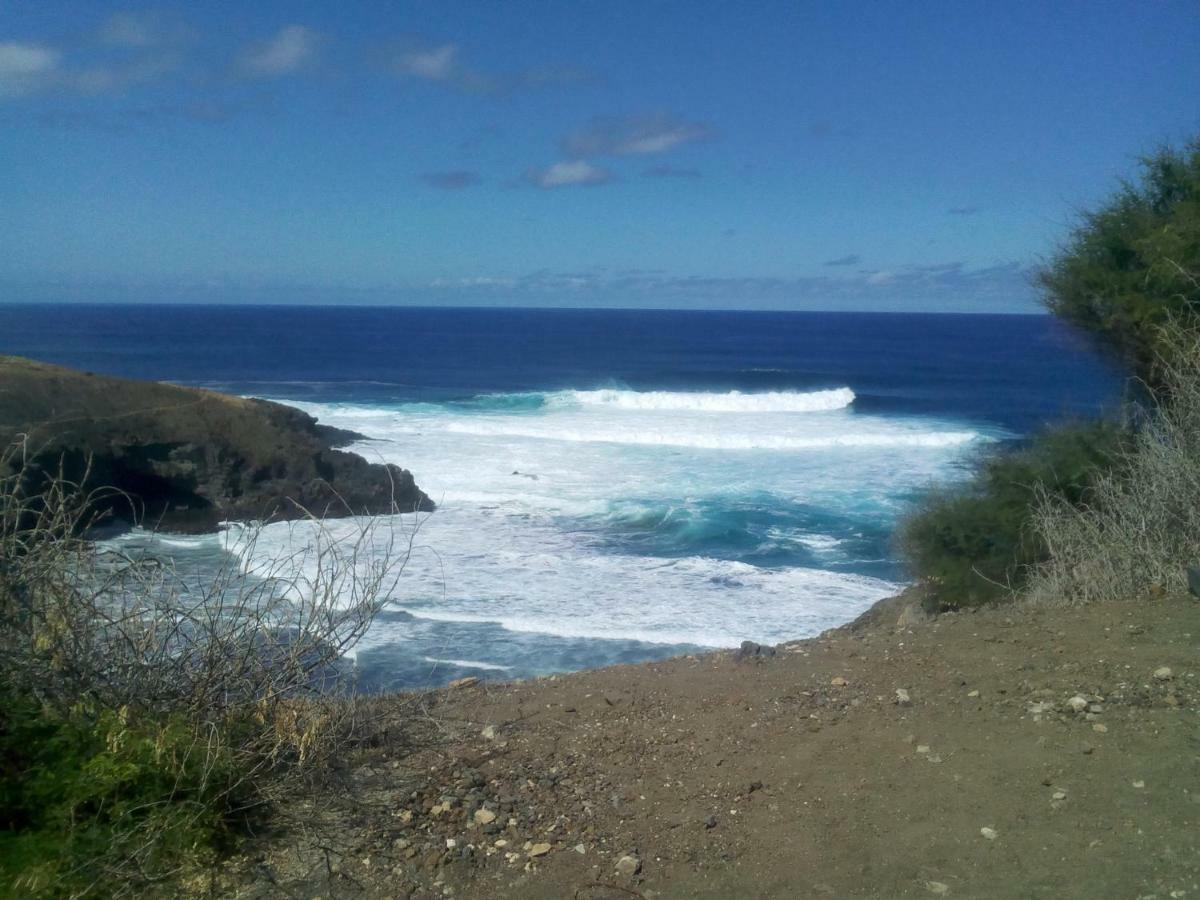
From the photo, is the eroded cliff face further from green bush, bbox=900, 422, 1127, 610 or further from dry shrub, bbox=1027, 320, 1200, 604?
dry shrub, bbox=1027, 320, 1200, 604

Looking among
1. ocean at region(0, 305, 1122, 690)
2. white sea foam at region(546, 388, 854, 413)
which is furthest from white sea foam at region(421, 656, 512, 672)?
white sea foam at region(546, 388, 854, 413)

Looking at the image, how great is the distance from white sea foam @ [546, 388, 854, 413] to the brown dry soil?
34.0 meters

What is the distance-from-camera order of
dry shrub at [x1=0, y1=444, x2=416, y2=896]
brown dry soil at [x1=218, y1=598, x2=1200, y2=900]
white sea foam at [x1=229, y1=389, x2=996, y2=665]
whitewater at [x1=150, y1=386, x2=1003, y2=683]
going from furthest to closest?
white sea foam at [x1=229, y1=389, x2=996, y2=665]
whitewater at [x1=150, y1=386, x2=1003, y2=683]
brown dry soil at [x1=218, y1=598, x2=1200, y2=900]
dry shrub at [x1=0, y1=444, x2=416, y2=896]

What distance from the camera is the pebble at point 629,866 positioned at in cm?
391

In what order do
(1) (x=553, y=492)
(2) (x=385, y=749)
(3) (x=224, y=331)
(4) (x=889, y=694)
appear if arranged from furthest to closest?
1. (3) (x=224, y=331)
2. (1) (x=553, y=492)
3. (4) (x=889, y=694)
4. (2) (x=385, y=749)

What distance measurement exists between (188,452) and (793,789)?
55.2ft

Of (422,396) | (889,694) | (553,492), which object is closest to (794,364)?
(422,396)

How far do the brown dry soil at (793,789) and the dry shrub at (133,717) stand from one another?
275 mm

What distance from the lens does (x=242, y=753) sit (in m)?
4.28

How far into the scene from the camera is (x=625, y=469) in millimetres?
25141

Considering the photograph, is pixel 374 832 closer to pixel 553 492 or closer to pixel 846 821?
pixel 846 821

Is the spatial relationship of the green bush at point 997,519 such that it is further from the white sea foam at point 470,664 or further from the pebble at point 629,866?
the pebble at point 629,866

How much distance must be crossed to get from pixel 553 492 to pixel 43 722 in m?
17.5

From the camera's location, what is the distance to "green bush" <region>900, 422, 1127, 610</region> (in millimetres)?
10742
